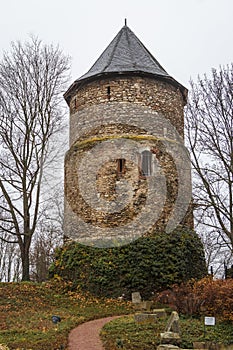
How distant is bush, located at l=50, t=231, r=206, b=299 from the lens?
704 inches

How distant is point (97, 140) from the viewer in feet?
67.4

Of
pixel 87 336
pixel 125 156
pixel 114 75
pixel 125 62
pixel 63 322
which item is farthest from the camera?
pixel 125 62

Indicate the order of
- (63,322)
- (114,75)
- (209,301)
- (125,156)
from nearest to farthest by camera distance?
(63,322)
(209,301)
(125,156)
(114,75)

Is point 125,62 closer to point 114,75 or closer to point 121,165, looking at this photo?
point 114,75

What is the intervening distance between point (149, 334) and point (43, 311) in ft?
17.8

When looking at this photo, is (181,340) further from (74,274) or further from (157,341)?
(74,274)

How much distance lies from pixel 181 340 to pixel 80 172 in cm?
1107

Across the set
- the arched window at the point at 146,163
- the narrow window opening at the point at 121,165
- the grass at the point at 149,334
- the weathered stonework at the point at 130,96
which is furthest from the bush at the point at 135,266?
the weathered stonework at the point at 130,96

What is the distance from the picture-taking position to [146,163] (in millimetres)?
20297

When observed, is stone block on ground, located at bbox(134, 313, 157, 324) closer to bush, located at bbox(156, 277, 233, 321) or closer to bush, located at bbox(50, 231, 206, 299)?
bush, located at bbox(156, 277, 233, 321)

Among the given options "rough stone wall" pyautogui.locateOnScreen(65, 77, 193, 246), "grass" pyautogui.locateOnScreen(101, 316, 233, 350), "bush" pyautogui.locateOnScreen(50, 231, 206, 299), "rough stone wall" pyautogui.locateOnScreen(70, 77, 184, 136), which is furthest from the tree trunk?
"grass" pyautogui.locateOnScreen(101, 316, 233, 350)

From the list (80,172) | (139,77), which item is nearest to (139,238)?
(80,172)

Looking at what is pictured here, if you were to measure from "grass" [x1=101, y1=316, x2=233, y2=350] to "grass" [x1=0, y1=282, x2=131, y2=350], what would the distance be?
3.74 ft

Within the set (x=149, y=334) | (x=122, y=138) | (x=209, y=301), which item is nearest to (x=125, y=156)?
(x=122, y=138)
